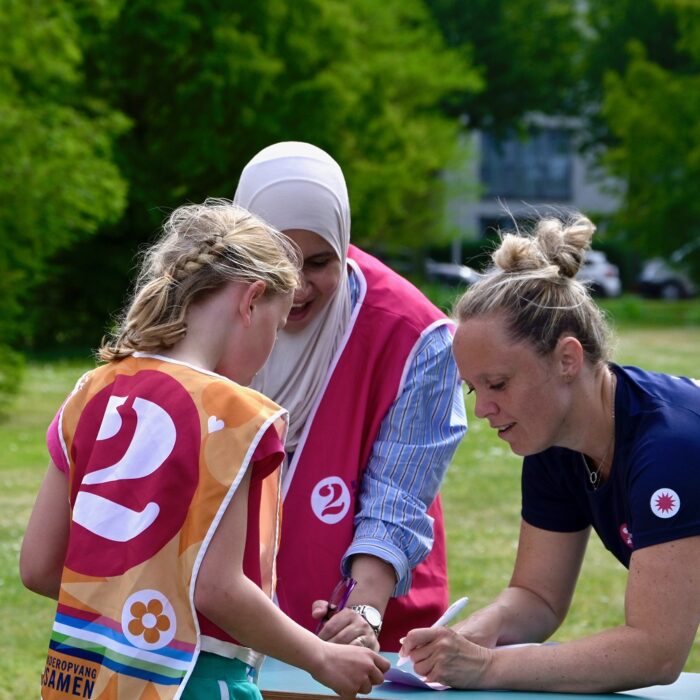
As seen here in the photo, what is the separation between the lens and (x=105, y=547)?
2.22m

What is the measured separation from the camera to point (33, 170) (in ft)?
40.3

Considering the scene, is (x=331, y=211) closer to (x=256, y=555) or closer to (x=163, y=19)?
(x=256, y=555)

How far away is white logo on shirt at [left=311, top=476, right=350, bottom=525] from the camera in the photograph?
303 cm

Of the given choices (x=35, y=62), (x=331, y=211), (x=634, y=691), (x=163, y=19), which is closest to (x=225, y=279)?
(x=331, y=211)

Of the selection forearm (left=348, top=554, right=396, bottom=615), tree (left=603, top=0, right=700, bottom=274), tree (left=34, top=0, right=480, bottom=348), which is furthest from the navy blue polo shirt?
tree (left=603, top=0, right=700, bottom=274)

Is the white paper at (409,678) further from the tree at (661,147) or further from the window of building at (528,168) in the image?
the window of building at (528,168)

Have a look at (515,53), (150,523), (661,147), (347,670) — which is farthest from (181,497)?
(515,53)

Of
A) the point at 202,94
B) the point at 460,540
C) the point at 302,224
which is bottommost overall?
the point at 460,540

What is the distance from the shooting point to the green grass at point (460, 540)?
5.73 m

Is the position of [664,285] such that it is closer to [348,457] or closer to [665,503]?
[348,457]

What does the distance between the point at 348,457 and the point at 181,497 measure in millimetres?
905

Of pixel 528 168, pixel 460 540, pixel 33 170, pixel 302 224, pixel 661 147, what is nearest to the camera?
pixel 302 224

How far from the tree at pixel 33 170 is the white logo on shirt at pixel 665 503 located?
10451 mm

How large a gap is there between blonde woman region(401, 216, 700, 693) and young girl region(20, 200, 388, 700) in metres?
0.48
